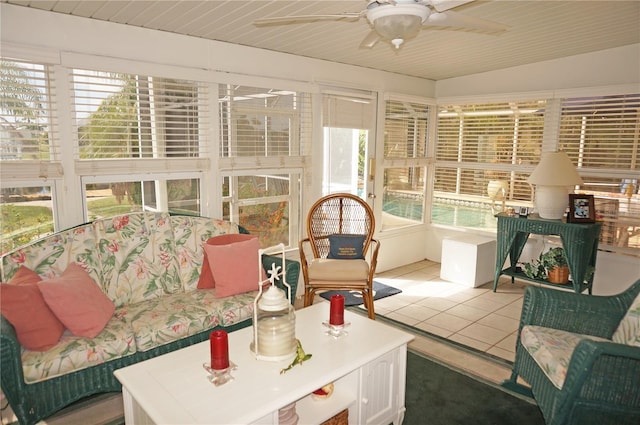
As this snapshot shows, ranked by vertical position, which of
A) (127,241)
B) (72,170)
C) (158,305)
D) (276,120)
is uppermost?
(276,120)

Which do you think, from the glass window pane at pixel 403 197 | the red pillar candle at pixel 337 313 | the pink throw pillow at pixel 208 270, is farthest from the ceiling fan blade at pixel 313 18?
the glass window pane at pixel 403 197

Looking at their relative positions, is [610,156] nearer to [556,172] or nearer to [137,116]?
[556,172]

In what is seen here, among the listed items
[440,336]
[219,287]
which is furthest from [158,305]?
[440,336]

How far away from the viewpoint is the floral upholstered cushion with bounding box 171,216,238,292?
3.12 metres

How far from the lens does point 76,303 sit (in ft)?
7.64

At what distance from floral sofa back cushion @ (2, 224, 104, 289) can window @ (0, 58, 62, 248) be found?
0.30 meters

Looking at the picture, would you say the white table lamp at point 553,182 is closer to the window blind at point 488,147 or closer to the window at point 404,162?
the window blind at point 488,147

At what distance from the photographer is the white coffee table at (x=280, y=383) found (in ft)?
5.49

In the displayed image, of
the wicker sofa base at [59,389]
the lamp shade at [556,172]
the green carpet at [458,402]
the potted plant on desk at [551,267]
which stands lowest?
the green carpet at [458,402]

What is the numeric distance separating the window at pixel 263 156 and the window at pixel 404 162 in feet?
4.18

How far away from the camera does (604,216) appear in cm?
410

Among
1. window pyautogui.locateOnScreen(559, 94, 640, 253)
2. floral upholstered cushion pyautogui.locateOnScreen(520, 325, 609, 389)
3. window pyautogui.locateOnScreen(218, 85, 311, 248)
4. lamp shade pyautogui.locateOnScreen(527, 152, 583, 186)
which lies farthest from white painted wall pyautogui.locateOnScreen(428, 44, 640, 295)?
window pyautogui.locateOnScreen(218, 85, 311, 248)

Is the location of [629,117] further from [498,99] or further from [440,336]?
[440,336]

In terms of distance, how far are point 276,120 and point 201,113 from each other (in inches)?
28.4
